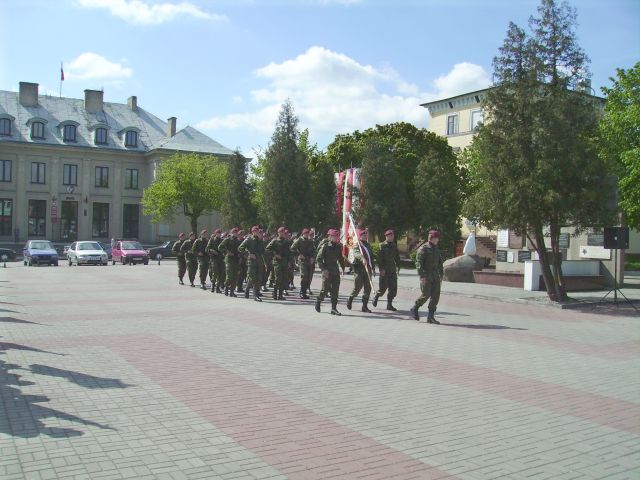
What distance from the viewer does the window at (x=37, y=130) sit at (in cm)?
5831

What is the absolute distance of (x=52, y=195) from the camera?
5941 centimetres

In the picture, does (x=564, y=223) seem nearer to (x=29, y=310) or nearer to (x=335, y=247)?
(x=335, y=247)

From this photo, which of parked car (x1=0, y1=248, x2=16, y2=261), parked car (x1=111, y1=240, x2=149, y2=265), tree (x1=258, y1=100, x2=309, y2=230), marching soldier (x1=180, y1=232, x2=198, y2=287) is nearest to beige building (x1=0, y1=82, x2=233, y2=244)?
parked car (x1=0, y1=248, x2=16, y2=261)

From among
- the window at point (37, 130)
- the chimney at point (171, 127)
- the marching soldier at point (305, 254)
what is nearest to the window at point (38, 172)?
the window at point (37, 130)

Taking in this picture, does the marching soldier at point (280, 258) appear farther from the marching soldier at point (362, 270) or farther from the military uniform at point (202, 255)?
the military uniform at point (202, 255)

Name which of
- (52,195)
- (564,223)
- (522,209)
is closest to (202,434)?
(522,209)

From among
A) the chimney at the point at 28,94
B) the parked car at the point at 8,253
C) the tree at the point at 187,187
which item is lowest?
the parked car at the point at 8,253

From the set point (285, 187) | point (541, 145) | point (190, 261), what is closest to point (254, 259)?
point (190, 261)

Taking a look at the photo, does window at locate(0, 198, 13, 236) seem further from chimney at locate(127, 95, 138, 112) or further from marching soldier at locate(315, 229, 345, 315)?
marching soldier at locate(315, 229, 345, 315)

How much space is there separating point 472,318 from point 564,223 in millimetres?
5748

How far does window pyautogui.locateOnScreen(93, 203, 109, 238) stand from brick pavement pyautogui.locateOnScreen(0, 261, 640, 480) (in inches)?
2036

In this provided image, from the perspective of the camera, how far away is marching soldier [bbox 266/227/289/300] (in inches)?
680

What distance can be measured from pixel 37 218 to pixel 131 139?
1190 centimetres

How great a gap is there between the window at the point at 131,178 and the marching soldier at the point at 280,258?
162 feet
